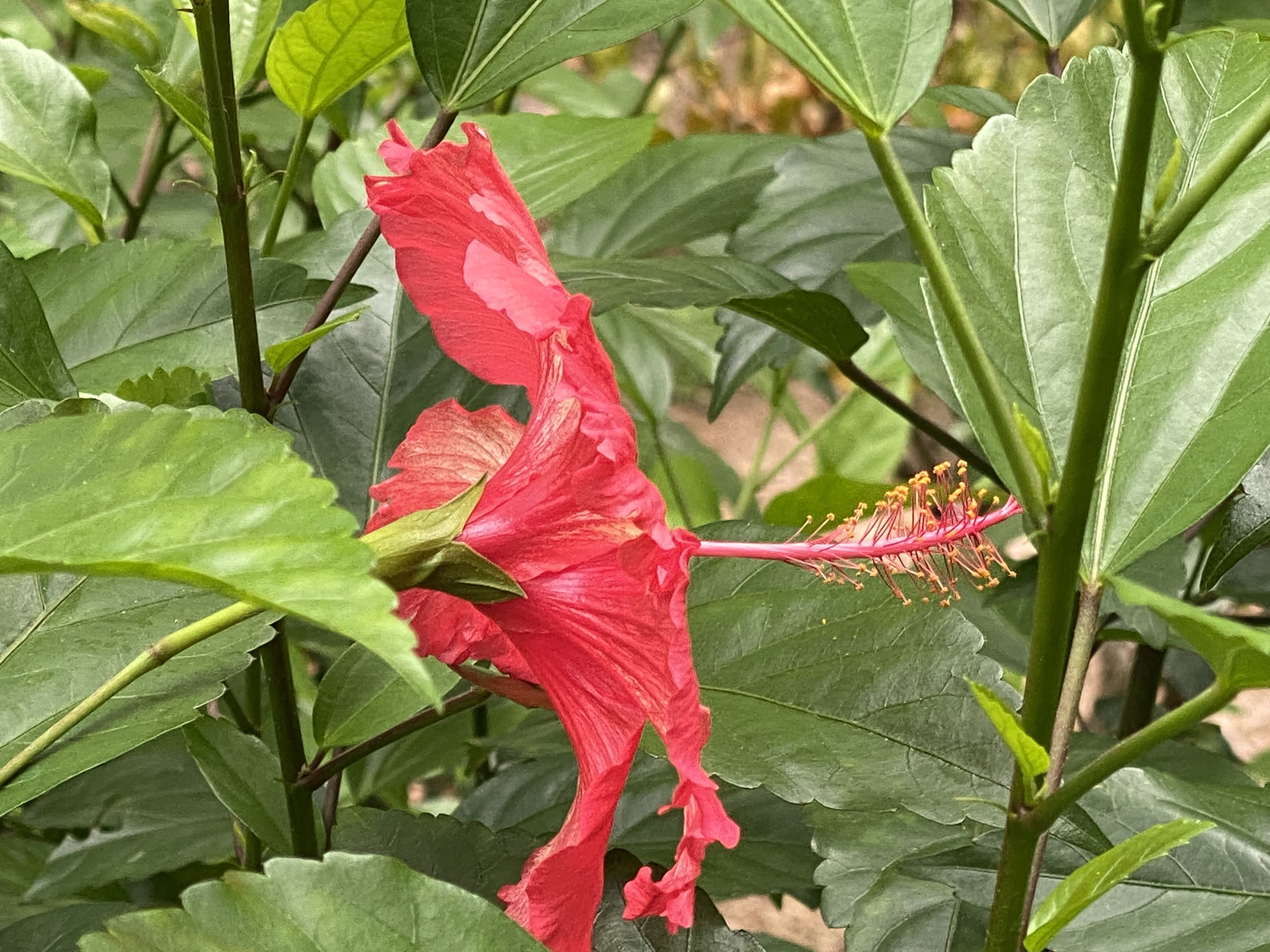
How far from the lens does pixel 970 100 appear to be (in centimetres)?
87

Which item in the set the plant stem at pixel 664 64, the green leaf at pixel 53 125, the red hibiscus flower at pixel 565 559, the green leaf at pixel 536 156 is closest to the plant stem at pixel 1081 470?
the red hibiscus flower at pixel 565 559

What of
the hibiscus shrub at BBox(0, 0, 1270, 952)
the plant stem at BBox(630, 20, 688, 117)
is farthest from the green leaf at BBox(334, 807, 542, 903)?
the plant stem at BBox(630, 20, 688, 117)

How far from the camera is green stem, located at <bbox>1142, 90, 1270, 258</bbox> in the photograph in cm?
39

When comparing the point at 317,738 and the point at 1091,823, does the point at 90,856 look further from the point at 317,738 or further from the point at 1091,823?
the point at 1091,823

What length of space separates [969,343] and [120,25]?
0.66 m

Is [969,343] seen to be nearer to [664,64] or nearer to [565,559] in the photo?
[565,559]

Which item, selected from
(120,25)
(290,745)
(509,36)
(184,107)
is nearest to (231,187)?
(184,107)

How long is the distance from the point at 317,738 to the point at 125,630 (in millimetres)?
122

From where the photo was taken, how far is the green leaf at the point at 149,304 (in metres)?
0.70

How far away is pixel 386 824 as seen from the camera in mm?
642

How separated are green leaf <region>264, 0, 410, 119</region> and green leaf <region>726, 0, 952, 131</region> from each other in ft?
0.79

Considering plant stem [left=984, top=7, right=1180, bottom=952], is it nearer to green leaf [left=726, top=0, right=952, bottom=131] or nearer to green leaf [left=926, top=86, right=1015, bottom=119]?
green leaf [left=726, top=0, right=952, bottom=131]

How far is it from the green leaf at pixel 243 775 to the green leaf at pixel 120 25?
0.47 m

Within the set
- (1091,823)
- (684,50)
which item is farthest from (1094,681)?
(684,50)
